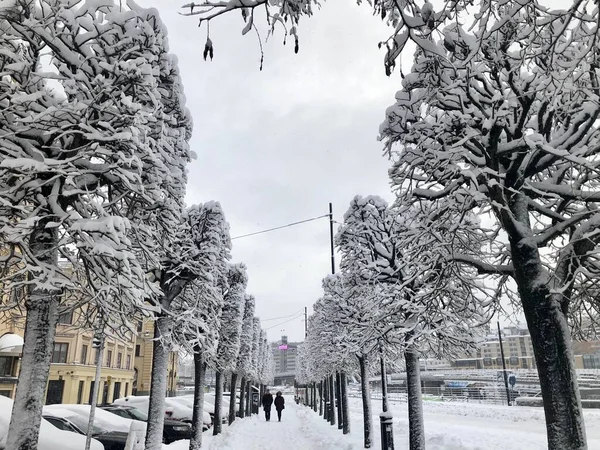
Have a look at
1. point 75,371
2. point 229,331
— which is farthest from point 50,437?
point 75,371

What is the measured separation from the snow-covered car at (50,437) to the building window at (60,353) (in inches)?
1202

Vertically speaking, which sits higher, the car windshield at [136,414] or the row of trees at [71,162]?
the row of trees at [71,162]

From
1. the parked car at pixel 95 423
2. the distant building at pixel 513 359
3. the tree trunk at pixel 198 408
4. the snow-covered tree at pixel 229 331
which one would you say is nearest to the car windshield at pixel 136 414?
the snow-covered tree at pixel 229 331

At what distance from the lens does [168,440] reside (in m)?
16.4

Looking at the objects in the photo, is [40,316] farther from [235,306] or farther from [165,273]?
[235,306]

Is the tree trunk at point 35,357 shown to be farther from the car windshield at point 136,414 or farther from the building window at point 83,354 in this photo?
the building window at point 83,354

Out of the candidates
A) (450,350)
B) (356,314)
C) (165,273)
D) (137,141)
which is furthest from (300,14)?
(356,314)

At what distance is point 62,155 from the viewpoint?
6.40 meters

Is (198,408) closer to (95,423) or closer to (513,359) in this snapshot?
(95,423)

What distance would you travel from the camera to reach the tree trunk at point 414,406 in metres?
10.5

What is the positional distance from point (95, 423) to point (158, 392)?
→ 3.31 metres

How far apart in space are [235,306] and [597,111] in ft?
53.3

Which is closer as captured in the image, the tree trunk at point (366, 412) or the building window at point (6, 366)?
the tree trunk at point (366, 412)

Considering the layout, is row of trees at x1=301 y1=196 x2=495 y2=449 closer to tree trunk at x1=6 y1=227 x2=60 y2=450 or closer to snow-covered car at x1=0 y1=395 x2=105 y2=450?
tree trunk at x1=6 y1=227 x2=60 y2=450
